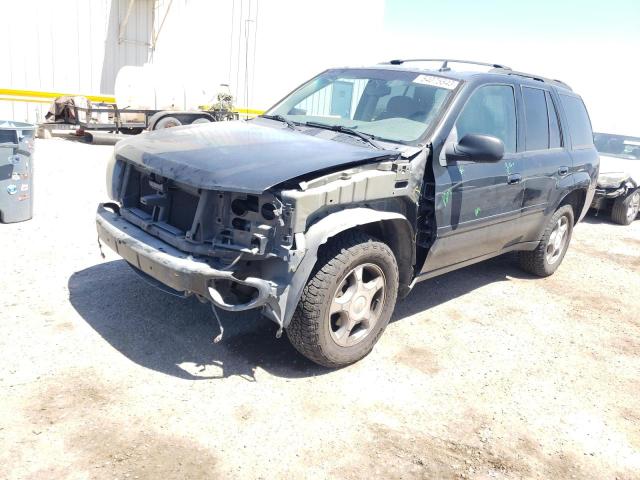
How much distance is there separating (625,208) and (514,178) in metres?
6.12

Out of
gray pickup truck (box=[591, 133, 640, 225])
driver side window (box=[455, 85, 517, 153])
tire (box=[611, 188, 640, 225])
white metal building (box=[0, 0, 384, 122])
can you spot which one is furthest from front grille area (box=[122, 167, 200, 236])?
white metal building (box=[0, 0, 384, 122])

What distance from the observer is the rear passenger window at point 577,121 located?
18.6ft

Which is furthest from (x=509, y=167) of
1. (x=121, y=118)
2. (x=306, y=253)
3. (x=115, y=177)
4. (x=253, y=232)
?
(x=121, y=118)

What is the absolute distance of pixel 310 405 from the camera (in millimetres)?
3250

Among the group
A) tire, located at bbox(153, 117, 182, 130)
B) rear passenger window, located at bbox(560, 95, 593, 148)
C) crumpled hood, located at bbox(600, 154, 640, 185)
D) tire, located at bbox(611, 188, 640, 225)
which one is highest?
rear passenger window, located at bbox(560, 95, 593, 148)

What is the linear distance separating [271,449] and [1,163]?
458cm

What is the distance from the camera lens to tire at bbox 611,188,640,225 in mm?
9539

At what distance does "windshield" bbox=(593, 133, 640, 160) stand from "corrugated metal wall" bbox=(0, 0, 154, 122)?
11.6m

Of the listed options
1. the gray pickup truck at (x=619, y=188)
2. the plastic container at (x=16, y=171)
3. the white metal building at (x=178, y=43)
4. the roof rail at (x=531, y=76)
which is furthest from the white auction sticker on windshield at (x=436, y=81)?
the white metal building at (x=178, y=43)

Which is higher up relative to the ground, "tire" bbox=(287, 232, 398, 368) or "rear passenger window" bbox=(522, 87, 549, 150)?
"rear passenger window" bbox=(522, 87, 549, 150)

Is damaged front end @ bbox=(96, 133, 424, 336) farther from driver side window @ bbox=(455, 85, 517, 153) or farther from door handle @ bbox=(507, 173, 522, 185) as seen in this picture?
door handle @ bbox=(507, 173, 522, 185)

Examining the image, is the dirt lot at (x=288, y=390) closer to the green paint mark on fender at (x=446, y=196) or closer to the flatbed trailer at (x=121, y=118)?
the green paint mark on fender at (x=446, y=196)

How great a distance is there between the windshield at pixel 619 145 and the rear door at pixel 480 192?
7.06 metres

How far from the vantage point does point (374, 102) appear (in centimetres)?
449
